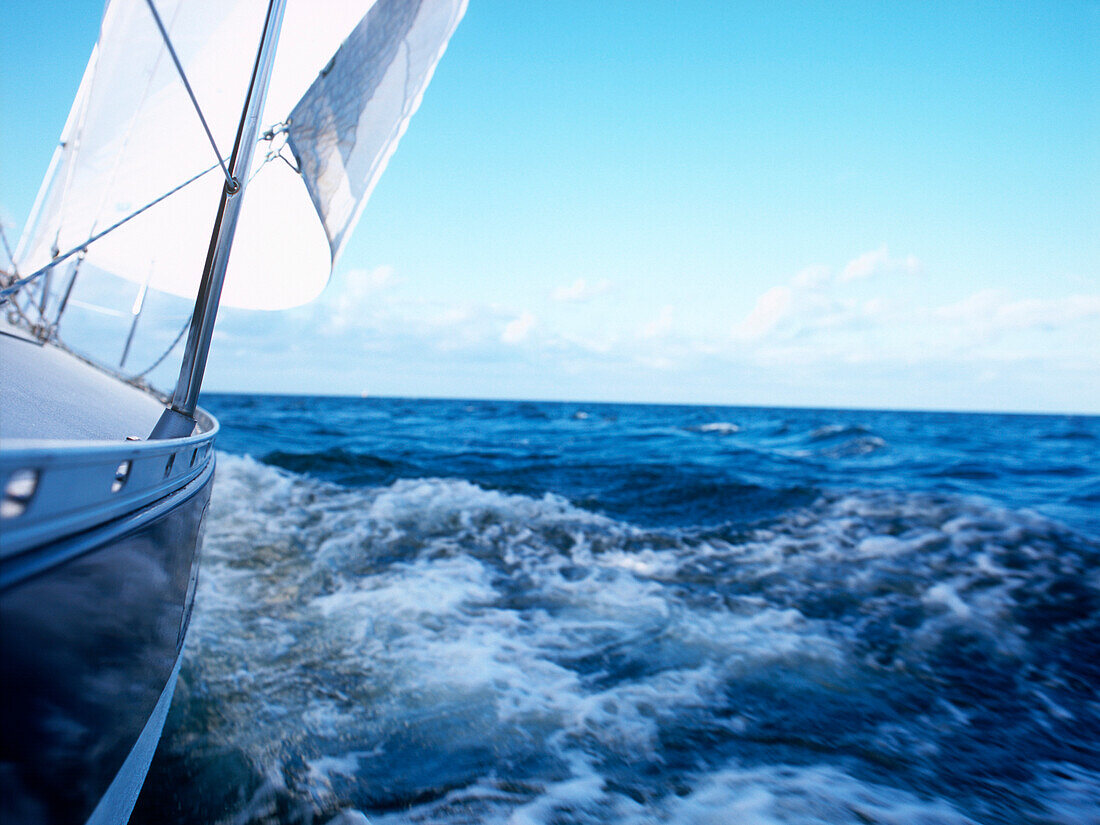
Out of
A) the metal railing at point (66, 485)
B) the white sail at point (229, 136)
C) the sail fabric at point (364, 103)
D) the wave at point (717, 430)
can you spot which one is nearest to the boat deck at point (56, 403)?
the metal railing at point (66, 485)

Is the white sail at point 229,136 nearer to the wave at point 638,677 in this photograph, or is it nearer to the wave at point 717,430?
the wave at point 638,677

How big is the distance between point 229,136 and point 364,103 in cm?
174

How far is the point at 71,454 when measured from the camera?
949 millimetres

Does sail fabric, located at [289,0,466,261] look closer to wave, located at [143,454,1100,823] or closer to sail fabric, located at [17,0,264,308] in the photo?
sail fabric, located at [17,0,264,308]

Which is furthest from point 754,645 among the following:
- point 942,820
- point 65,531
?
point 65,531

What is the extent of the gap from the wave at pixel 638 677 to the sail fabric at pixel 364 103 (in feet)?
9.18

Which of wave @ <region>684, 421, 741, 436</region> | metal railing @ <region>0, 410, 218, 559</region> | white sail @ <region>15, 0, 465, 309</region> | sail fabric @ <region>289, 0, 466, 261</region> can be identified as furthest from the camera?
wave @ <region>684, 421, 741, 436</region>

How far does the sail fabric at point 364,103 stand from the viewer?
10.4 feet

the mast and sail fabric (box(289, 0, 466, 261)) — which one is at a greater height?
sail fabric (box(289, 0, 466, 261))

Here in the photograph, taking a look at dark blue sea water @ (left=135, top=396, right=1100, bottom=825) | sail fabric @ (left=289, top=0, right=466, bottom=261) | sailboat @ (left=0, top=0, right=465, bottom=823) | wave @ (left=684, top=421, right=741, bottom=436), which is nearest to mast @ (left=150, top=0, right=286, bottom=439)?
sailboat @ (left=0, top=0, right=465, bottom=823)

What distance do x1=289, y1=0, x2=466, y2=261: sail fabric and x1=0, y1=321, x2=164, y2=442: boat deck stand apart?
5.02 feet

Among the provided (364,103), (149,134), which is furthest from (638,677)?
(149,134)

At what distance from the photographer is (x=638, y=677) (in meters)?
3.62

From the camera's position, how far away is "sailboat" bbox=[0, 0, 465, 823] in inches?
38.3
